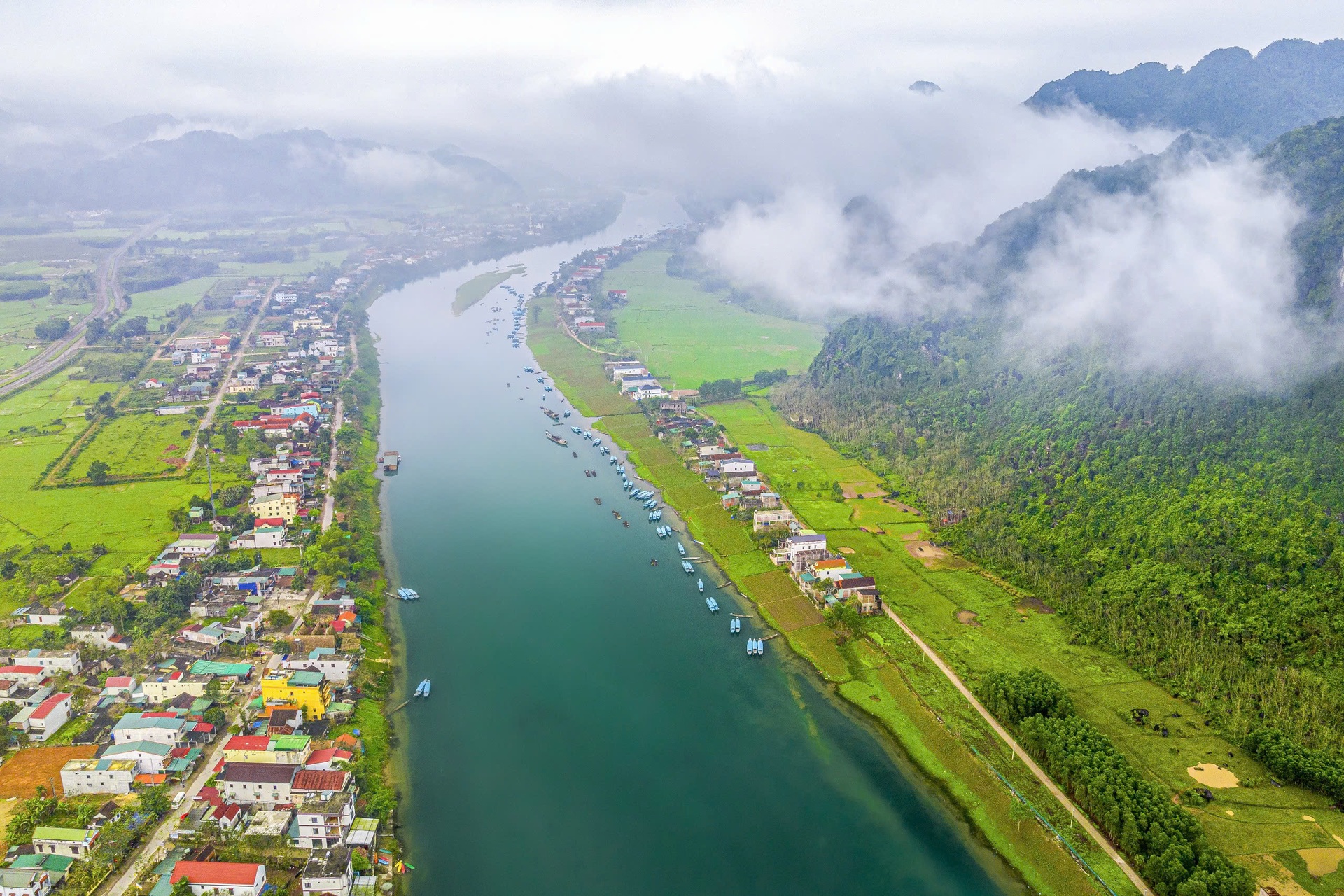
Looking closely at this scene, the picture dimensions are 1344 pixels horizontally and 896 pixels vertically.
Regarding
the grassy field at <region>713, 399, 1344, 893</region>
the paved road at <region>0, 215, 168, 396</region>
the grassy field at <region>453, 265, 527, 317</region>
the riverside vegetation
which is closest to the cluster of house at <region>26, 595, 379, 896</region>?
the riverside vegetation

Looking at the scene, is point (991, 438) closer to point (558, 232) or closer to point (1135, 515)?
point (1135, 515)

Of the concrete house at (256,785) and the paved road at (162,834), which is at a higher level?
the concrete house at (256,785)

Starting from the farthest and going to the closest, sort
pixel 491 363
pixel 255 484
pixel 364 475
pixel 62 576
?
pixel 491 363
pixel 364 475
pixel 255 484
pixel 62 576

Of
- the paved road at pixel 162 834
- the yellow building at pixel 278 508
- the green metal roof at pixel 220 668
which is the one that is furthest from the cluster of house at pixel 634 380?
the paved road at pixel 162 834

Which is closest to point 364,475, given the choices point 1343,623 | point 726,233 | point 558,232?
point 1343,623

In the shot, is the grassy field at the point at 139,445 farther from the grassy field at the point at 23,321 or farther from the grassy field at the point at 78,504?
the grassy field at the point at 23,321

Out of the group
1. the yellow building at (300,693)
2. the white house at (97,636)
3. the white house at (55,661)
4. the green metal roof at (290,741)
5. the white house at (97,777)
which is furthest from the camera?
the white house at (97,636)

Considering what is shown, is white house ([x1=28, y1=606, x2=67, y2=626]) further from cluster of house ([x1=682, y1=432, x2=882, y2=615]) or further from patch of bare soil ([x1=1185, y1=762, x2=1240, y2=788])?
patch of bare soil ([x1=1185, y1=762, x2=1240, y2=788])
